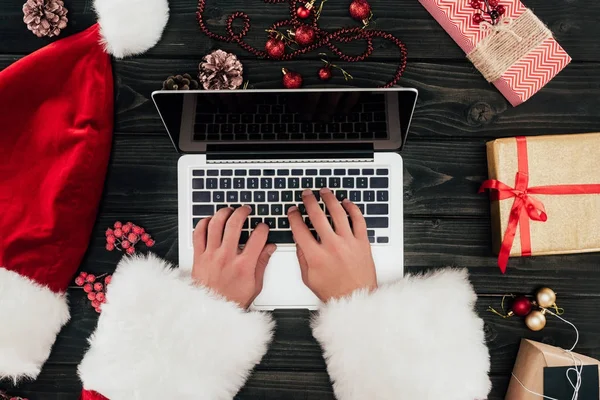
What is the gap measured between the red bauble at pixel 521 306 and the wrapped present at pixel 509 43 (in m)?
0.38

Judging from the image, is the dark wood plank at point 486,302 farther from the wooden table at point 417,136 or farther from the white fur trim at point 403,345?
the white fur trim at point 403,345

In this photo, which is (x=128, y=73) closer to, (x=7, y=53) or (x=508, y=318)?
(x=7, y=53)

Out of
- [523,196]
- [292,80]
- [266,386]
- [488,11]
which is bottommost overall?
[266,386]

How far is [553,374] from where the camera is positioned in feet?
2.66

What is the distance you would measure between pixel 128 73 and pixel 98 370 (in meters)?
0.55

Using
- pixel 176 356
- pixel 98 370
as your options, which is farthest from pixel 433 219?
pixel 98 370

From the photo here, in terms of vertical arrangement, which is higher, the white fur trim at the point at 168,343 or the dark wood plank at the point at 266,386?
the white fur trim at the point at 168,343

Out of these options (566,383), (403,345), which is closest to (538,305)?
(566,383)

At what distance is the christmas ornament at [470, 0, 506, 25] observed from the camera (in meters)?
0.82

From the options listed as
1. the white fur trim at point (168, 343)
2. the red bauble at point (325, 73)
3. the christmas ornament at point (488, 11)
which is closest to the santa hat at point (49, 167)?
the white fur trim at point (168, 343)

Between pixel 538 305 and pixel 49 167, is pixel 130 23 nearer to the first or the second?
pixel 49 167

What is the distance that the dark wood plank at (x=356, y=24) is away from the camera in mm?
892

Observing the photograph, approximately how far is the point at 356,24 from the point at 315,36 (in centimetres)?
9

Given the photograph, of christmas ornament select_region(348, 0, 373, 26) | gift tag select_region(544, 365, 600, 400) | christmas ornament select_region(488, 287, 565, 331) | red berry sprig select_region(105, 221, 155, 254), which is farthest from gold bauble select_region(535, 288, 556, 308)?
red berry sprig select_region(105, 221, 155, 254)
